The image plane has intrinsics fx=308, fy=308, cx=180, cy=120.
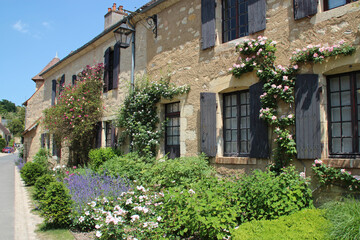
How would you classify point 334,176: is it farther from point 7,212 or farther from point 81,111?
point 81,111

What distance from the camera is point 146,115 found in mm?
8805

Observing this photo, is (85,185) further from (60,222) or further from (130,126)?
(130,126)

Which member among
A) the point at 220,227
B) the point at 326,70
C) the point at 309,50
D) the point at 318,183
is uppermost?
the point at 309,50

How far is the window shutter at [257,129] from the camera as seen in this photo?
5902 mm

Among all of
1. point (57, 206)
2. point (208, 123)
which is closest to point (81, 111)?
point (208, 123)

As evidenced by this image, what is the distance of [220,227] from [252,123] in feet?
8.16

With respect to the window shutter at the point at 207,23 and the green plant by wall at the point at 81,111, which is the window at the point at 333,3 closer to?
the window shutter at the point at 207,23

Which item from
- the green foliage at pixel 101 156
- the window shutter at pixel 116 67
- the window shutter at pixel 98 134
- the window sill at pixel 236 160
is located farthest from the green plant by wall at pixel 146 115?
the window shutter at pixel 98 134

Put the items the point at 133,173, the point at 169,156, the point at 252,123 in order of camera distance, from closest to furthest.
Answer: the point at 252,123
the point at 133,173
the point at 169,156

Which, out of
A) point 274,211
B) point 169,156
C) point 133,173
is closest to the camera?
point 274,211

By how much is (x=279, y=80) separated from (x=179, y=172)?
259 centimetres

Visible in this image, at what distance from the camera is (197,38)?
7.61 meters

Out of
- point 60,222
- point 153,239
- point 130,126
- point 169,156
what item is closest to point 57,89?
point 130,126

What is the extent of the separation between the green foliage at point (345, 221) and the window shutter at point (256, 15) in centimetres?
374
